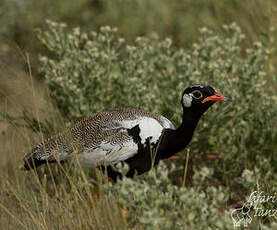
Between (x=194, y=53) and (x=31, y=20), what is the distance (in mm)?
4023

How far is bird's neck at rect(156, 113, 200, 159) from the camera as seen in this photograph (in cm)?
329

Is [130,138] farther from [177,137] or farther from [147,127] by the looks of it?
[177,137]

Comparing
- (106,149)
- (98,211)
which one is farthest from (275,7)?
(98,211)

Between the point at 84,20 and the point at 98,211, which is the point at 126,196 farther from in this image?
the point at 84,20

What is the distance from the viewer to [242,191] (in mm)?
4160

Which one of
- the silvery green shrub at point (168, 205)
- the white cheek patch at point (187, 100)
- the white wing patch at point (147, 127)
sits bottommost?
the silvery green shrub at point (168, 205)

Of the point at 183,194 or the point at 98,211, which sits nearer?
the point at 183,194

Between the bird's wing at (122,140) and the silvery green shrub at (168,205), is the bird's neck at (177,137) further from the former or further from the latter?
the silvery green shrub at (168,205)

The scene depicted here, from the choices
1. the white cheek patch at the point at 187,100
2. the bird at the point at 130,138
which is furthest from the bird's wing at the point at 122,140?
the white cheek patch at the point at 187,100

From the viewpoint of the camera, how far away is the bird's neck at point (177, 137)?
3.29 metres

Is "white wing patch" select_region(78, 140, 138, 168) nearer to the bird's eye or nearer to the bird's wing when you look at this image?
the bird's wing

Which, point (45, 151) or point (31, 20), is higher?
point (31, 20)

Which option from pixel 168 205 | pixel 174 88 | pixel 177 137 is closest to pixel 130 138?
pixel 177 137

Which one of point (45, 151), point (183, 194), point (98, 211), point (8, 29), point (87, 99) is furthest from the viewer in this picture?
point (8, 29)
